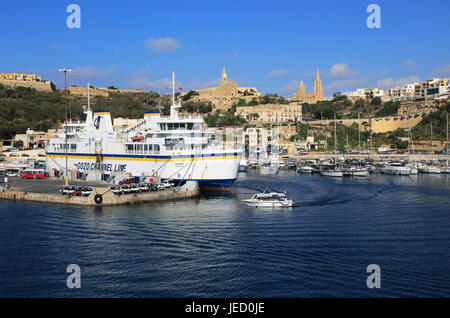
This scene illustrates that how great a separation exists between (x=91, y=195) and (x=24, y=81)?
119 meters

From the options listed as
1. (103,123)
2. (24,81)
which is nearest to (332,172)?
(103,123)

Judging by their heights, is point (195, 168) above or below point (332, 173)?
above

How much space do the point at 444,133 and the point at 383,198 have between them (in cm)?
5110

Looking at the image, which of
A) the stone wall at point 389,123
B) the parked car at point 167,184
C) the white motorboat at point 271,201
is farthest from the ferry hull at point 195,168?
the stone wall at point 389,123

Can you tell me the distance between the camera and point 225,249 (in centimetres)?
2123

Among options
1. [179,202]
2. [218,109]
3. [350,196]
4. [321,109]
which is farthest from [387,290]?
[218,109]

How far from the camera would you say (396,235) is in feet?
78.6

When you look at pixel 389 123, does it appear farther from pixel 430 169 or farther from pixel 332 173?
pixel 332 173

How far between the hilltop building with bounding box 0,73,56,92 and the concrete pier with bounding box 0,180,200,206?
109 metres

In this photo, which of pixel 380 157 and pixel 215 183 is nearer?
pixel 215 183

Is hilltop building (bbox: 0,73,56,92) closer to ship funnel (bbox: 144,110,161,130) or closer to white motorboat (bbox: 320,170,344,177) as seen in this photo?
ship funnel (bbox: 144,110,161,130)

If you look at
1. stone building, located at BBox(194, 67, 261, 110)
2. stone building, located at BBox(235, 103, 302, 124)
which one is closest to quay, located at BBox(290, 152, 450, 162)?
stone building, located at BBox(235, 103, 302, 124)

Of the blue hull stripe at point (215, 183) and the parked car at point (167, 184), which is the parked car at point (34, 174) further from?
the blue hull stripe at point (215, 183)

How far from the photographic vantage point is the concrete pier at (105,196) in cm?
3164
